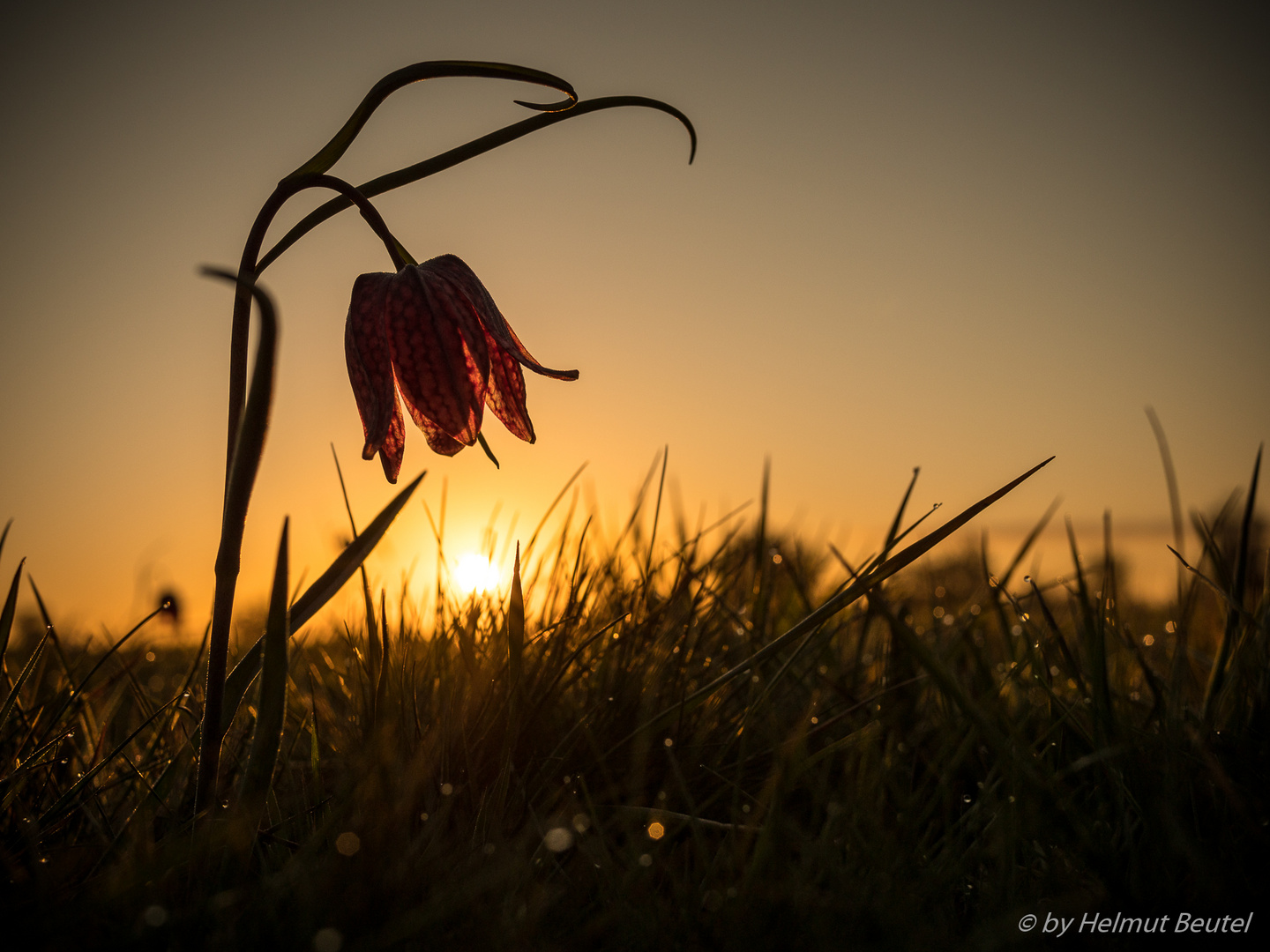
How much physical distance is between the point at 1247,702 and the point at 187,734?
4.60ft

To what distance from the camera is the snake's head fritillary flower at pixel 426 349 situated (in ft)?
3.57

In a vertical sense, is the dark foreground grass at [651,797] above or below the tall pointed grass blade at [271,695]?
below

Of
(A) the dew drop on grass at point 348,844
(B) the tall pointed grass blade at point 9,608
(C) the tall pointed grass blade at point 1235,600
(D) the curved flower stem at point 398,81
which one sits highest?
(D) the curved flower stem at point 398,81

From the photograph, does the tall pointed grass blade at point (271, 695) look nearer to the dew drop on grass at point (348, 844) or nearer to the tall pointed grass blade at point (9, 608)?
the dew drop on grass at point (348, 844)

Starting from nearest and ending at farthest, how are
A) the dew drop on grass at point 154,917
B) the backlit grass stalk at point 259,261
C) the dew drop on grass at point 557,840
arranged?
the dew drop on grass at point 154,917, the dew drop on grass at point 557,840, the backlit grass stalk at point 259,261

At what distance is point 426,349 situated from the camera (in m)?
1.09

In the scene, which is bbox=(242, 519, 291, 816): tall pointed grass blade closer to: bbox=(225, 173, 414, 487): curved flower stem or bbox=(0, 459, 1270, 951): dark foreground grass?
bbox=(0, 459, 1270, 951): dark foreground grass

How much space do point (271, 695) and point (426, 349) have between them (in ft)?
1.62

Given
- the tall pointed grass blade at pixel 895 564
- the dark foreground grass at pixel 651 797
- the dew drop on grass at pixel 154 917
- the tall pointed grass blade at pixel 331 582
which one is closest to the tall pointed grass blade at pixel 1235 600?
→ the dark foreground grass at pixel 651 797

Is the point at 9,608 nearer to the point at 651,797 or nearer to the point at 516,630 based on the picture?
the point at 516,630

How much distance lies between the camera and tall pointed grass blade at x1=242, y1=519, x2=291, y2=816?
773mm

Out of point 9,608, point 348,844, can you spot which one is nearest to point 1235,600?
point 348,844

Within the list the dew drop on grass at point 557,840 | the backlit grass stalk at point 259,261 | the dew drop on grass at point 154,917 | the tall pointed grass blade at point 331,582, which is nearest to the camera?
the dew drop on grass at point 154,917

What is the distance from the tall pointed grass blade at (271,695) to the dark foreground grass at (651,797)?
0.13 ft
